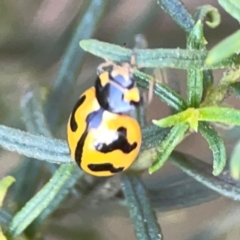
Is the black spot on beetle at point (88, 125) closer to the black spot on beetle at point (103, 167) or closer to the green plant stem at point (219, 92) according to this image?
the black spot on beetle at point (103, 167)

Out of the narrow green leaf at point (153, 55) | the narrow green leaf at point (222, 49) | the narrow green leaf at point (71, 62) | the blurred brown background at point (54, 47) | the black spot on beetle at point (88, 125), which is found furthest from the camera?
the blurred brown background at point (54, 47)

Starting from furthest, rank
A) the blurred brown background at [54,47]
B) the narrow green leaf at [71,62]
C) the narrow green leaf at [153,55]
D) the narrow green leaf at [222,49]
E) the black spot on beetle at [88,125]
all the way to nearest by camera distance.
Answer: the blurred brown background at [54,47] < the narrow green leaf at [71,62] < the black spot on beetle at [88,125] < the narrow green leaf at [153,55] < the narrow green leaf at [222,49]

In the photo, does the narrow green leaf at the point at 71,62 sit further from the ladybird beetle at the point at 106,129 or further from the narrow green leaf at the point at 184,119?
the narrow green leaf at the point at 184,119

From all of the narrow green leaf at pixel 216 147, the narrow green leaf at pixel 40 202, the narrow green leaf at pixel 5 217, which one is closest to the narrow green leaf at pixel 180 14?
the narrow green leaf at pixel 216 147

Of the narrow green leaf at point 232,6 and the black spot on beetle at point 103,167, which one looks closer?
the narrow green leaf at point 232,6

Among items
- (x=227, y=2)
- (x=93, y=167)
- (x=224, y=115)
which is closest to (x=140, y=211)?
(x=93, y=167)

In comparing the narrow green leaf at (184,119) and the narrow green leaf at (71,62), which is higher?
the narrow green leaf at (184,119)

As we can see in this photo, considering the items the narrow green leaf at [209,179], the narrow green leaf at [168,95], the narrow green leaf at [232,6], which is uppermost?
the narrow green leaf at [232,6]
